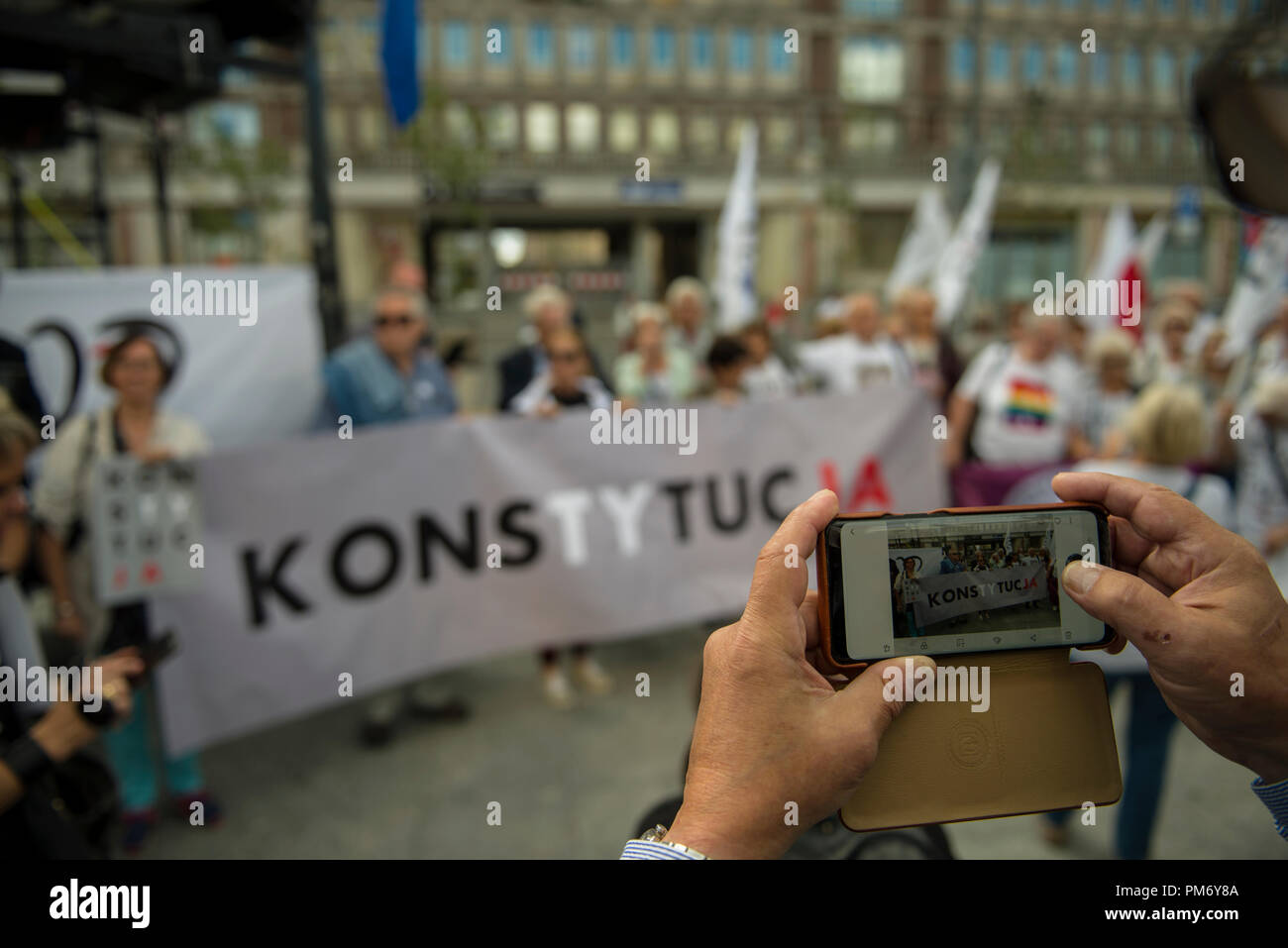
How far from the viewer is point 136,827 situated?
10.4 feet

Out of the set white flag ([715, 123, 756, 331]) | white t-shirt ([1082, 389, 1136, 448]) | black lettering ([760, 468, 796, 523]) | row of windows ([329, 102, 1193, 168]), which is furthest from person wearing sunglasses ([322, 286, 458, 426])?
row of windows ([329, 102, 1193, 168])

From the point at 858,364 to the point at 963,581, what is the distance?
5116mm

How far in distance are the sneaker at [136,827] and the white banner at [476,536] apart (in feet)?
0.90

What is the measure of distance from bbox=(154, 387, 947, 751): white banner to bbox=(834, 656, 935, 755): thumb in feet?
10.1

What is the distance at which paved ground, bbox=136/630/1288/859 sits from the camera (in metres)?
3.06

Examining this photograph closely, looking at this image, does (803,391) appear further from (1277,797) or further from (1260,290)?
(1277,797)

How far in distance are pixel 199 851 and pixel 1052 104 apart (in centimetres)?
4511

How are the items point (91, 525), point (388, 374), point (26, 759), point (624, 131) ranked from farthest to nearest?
1. point (624, 131)
2. point (388, 374)
3. point (91, 525)
4. point (26, 759)

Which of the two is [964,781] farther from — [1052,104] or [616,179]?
[1052,104]

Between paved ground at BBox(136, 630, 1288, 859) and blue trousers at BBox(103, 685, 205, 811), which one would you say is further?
blue trousers at BBox(103, 685, 205, 811)

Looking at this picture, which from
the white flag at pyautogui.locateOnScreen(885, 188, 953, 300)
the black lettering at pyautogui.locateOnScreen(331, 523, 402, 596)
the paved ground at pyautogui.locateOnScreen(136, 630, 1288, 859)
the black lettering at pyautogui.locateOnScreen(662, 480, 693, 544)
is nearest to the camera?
the paved ground at pyautogui.locateOnScreen(136, 630, 1288, 859)

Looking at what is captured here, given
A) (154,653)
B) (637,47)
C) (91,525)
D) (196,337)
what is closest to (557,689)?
(91,525)

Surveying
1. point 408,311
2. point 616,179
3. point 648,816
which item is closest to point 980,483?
point 408,311

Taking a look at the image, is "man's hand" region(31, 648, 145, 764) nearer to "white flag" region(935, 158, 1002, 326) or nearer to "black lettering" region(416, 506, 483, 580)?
"black lettering" region(416, 506, 483, 580)
